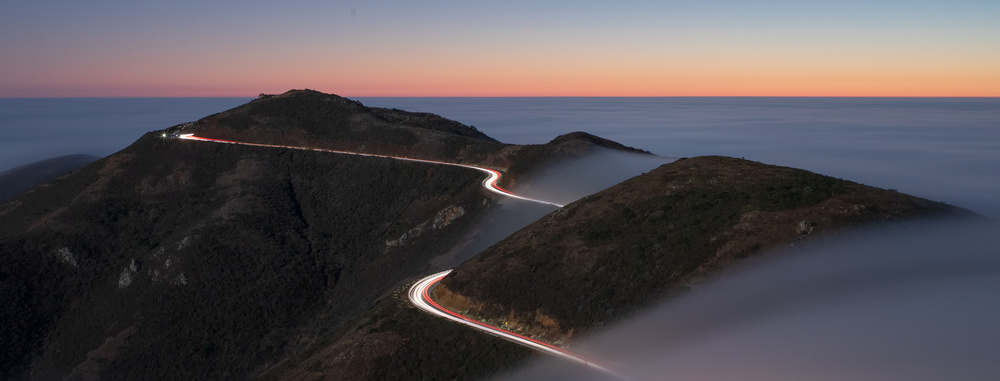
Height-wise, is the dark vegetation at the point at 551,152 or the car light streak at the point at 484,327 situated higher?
the dark vegetation at the point at 551,152

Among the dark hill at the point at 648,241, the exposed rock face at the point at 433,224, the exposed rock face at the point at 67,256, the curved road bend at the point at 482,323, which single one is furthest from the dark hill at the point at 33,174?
the dark hill at the point at 648,241

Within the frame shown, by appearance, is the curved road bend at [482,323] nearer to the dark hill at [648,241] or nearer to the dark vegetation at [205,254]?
Answer: the dark hill at [648,241]

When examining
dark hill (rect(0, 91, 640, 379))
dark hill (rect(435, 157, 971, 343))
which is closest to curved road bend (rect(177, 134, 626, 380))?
dark hill (rect(435, 157, 971, 343))

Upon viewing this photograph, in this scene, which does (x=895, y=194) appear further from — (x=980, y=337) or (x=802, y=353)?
(x=802, y=353)

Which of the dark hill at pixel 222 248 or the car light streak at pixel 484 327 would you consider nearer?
the car light streak at pixel 484 327

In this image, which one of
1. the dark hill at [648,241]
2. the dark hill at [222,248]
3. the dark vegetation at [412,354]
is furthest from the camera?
the dark hill at [222,248]

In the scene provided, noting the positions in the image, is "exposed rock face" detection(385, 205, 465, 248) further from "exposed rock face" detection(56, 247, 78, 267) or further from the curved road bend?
"exposed rock face" detection(56, 247, 78, 267)
